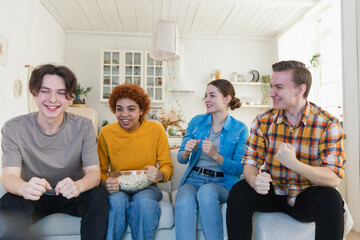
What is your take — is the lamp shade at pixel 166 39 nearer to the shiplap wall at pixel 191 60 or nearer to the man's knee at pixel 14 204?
the man's knee at pixel 14 204

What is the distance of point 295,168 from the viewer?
1.47 meters

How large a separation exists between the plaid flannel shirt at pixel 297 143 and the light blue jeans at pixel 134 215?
59 centimetres

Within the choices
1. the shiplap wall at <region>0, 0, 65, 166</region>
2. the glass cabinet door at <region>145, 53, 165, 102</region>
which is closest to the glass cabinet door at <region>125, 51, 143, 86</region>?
the glass cabinet door at <region>145, 53, 165, 102</region>

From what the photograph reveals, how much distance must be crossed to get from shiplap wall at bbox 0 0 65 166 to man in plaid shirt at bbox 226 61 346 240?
9.23 feet

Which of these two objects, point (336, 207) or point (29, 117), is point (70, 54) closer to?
→ point (29, 117)

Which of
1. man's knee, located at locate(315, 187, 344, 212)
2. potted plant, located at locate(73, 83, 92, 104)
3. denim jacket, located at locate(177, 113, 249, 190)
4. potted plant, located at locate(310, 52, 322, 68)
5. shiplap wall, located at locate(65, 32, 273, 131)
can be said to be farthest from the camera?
shiplap wall, located at locate(65, 32, 273, 131)

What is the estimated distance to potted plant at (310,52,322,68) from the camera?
13.3 ft

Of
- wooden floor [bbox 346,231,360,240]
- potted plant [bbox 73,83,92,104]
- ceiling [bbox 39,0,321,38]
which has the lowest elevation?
wooden floor [bbox 346,231,360,240]

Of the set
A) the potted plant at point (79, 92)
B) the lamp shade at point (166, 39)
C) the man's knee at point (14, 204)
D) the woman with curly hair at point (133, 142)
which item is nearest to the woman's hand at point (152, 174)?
the woman with curly hair at point (133, 142)

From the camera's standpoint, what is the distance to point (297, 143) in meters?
1.69

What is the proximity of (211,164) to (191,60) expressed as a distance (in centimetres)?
400

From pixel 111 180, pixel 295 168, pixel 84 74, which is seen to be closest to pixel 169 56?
pixel 111 180

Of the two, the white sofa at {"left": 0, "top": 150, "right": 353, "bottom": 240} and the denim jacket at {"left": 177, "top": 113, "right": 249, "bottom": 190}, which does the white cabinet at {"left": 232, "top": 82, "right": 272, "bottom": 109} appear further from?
the white sofa at {"left": 0, "top": 150, "right": 353, "bottom": 240}

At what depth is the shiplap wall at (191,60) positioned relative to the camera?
18.4 feet
